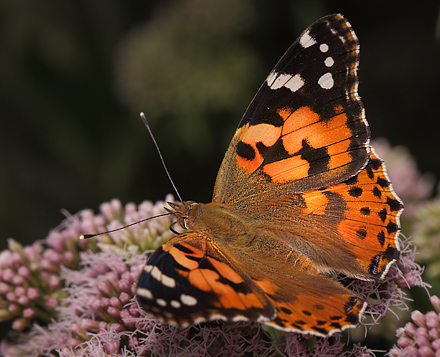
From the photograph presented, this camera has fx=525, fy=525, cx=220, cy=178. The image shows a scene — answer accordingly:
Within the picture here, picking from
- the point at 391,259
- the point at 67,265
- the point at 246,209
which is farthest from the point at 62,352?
the point at 391,259

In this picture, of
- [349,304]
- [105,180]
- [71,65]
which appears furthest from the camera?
[71,65]

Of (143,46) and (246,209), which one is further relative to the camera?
(143,46)

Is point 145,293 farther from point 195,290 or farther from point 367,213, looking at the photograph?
point 367,213

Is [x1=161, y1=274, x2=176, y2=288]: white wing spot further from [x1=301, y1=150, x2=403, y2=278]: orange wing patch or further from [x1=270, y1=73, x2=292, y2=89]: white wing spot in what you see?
[x1=270, y1=73, x2=292, y2=89]: white wing spot

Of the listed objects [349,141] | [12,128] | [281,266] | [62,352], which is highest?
[12,128]

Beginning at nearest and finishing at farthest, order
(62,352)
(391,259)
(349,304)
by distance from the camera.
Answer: (349,304), (391,259), (62,352)

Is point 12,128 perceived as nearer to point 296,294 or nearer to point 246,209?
point 246,209

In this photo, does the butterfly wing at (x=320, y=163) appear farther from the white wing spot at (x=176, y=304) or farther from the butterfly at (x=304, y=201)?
the white wing spot at (x=176, y=304)

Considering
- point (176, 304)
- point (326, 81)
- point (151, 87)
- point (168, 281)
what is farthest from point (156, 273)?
point (151, 87)
